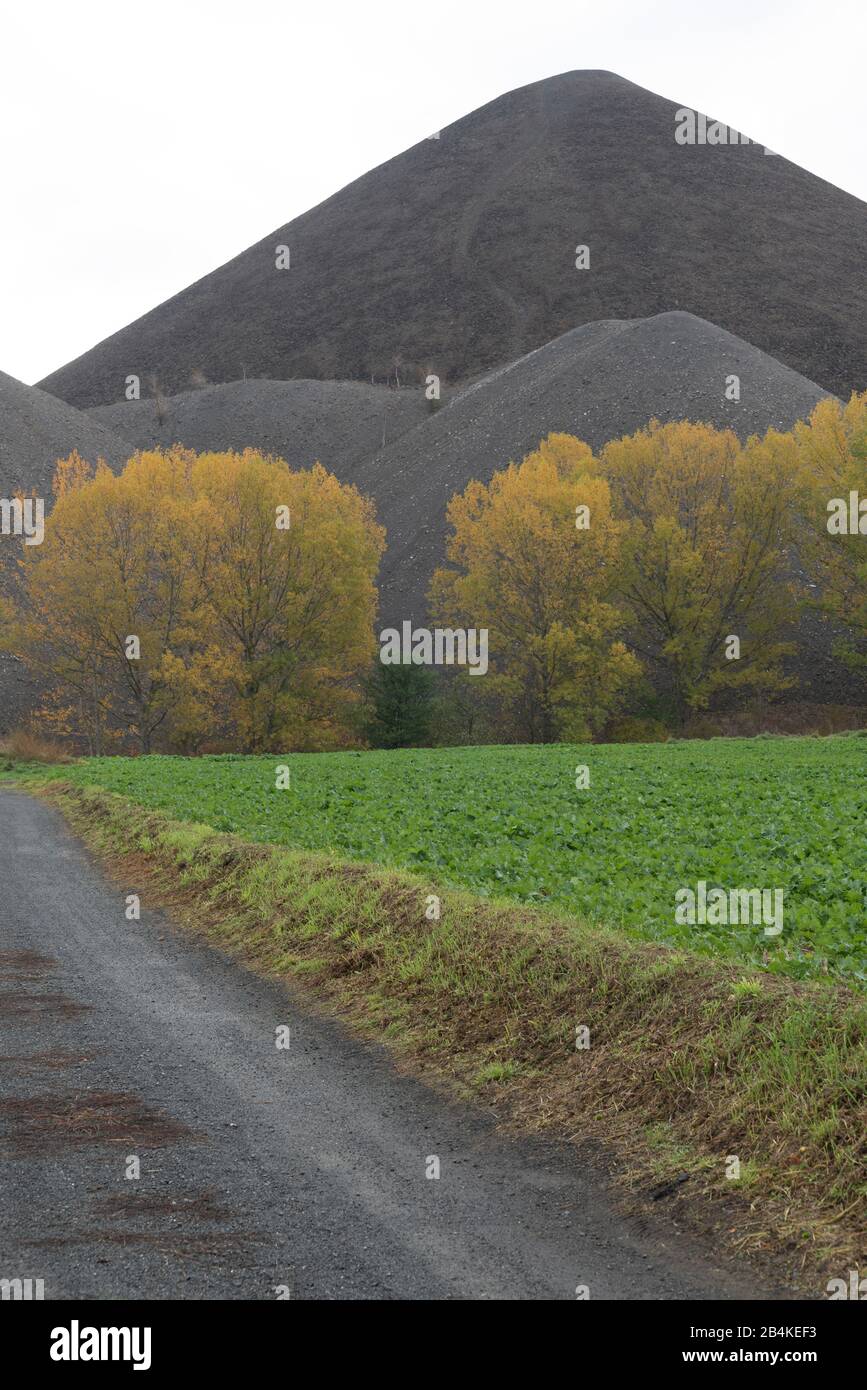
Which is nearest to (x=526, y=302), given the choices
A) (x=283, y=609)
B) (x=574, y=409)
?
(x=574, y=409)

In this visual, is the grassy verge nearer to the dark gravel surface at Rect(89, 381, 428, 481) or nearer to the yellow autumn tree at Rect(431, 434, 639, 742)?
the yellow autumn tree at Rect(431, 434, 639, 742)

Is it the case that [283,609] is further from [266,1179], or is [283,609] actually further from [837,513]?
[266,1179]

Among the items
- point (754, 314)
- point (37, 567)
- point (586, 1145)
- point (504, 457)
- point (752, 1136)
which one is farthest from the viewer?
point (754, 314)

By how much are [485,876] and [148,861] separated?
814 cm

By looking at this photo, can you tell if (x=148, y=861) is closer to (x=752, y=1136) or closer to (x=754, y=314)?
(x=752, y=1136)

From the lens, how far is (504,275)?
188 m

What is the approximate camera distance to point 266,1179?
670 centimetres

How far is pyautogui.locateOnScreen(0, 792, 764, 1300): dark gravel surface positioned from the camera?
549 centimetres

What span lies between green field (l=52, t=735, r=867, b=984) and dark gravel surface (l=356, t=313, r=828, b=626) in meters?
57.5

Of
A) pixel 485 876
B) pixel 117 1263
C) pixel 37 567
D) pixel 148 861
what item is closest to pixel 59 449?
pixel 37 567

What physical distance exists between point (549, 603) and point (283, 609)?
15.3m

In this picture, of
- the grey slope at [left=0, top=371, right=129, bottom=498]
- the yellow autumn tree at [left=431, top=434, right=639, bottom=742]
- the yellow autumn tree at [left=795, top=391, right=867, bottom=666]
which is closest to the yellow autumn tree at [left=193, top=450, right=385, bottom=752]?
the yellow autumn tree at [left=431, top=434, right=639, bottom=742]

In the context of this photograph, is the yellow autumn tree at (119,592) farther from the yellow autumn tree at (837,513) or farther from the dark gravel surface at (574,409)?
the yellow autumn tree at (837,513)

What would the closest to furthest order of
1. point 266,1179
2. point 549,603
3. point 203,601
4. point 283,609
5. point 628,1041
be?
point 266,1179
point 628,1041
point 203,601
point 283,609
point 549,603
